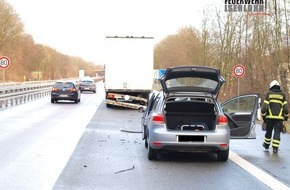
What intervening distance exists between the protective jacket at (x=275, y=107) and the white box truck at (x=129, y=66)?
52.0 ft

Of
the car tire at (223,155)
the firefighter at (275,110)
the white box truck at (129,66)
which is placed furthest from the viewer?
the white box truck at (129,66)

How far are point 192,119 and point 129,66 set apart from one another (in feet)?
53.6

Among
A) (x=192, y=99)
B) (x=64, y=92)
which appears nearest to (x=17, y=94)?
(x=64, y=92)

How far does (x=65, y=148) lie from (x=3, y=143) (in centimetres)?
186

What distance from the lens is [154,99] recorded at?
38.4 ft

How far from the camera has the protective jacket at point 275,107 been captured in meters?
11.2

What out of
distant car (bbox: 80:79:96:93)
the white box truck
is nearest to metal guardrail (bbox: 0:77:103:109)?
the white box truck

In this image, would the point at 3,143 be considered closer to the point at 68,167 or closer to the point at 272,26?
the point at 68,167

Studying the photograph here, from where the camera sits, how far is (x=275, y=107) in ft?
36.8

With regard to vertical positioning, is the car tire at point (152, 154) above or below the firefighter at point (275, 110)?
below

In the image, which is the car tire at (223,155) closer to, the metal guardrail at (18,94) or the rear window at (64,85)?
the metal guardrail at (18,94)

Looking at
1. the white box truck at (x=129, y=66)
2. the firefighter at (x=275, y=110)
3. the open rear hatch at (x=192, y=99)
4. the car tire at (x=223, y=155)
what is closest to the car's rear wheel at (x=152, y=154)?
the open rear hatch at (x=192, y=99)

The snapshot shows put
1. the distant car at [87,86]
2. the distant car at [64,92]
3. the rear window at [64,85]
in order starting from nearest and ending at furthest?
the distant car at [64,92]
the rear window at [64,85]
the distant car at [87,86]

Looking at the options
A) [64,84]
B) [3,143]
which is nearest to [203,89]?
[3,143]
